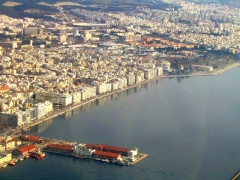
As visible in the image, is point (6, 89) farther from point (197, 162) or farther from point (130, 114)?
point (197, 162)

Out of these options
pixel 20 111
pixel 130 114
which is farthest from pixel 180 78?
pixel 20 111

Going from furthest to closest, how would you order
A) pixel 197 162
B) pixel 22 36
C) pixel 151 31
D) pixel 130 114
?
1. pixel 151 31
2. pixel 22 36
3. pixel 130 114
4. pixel 197 162

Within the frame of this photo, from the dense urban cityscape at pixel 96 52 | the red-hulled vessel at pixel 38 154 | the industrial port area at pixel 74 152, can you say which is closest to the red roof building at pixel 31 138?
the industrial port area at pixel 74 152

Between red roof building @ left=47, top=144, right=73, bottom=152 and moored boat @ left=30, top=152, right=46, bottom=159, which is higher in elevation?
red roof building @ left=47, top=144, right=73, bottom=152

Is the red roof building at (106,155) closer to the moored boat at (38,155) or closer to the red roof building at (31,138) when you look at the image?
the moored boat at (38,155)

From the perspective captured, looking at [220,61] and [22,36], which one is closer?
[220,61]

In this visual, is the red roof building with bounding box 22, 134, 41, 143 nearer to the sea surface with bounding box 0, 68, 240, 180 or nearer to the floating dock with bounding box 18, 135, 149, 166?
the floating dock with bounding box 18, 135, 149, 166

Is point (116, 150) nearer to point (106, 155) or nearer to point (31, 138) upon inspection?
point (106, 155)

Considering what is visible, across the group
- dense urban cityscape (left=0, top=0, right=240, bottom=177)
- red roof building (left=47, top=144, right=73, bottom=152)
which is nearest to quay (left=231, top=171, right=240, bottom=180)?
red roof building (left=47, top=144, right=73, bottom=152)
